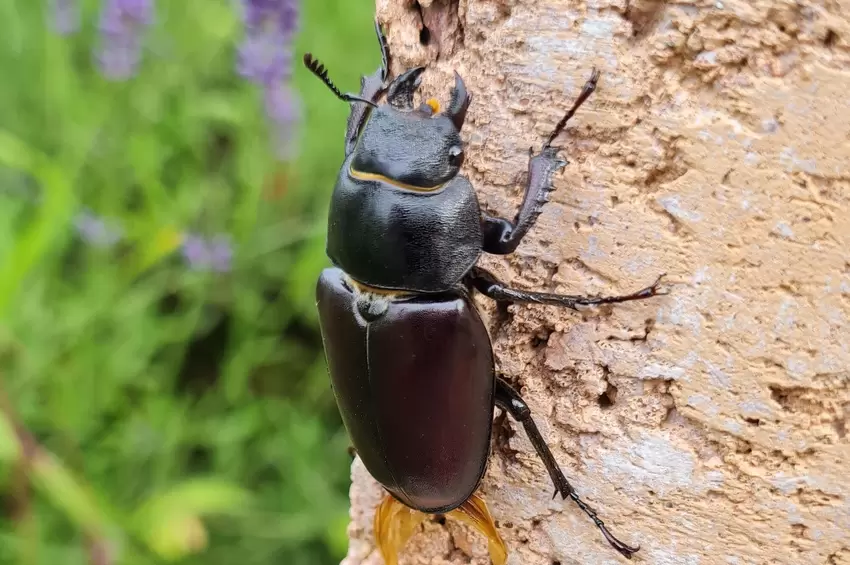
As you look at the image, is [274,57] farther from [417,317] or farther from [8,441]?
[417,317]

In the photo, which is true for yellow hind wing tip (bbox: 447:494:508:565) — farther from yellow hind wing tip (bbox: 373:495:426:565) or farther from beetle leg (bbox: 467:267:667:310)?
beetle leg (bbox: 467:267:667:310)

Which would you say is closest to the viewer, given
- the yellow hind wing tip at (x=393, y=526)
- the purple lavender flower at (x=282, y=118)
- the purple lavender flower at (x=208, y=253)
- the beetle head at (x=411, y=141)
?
the beetle head at (x=411, y=141)

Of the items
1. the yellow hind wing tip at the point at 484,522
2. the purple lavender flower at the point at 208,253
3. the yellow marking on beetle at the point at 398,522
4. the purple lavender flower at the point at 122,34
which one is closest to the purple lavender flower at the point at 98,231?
the purple lavender flower at the point at 208,253

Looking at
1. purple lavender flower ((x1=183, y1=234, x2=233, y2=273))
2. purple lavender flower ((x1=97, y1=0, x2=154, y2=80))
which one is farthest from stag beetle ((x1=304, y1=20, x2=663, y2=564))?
purple lavender flower ((x1=97, y1=0, x2=154, y2=80))

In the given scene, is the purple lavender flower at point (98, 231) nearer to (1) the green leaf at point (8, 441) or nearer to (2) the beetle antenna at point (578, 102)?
(1) the green leaf at point (8, 441)

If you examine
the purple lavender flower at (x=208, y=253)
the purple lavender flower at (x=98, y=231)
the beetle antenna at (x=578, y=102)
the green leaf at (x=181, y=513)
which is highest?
the beetle antenna at (x=578, y=102)

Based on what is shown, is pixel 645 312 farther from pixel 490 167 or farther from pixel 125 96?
pixel 125 96
